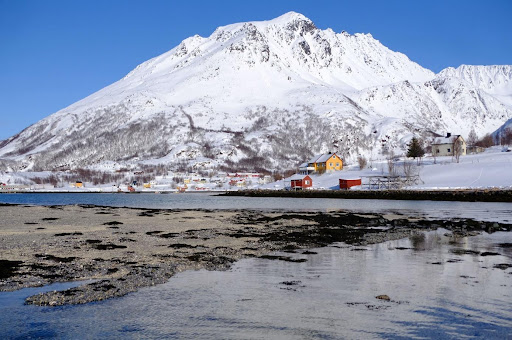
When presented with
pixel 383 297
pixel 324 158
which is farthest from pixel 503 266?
pixel 324 158

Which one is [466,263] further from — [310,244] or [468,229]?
[468,229]

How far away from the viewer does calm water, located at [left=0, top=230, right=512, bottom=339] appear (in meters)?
13.4

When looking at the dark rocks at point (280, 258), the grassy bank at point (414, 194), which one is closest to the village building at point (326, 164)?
the grassy bank at point (414, 194)

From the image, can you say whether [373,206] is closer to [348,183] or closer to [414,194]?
[414,194]

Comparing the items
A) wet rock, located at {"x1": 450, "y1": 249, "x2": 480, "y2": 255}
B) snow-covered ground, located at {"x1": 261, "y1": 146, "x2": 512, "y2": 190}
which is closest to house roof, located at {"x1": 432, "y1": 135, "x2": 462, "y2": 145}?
snow-covered ground, located at {"x1": 261, "y1": 146, "x2": 512, "y2": 190}

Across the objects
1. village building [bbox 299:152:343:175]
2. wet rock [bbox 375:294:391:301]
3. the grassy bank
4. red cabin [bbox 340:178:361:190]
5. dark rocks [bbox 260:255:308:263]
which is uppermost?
village building [bbox 299:152:343:175]

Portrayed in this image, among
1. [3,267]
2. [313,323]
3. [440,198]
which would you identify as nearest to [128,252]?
[3,267]

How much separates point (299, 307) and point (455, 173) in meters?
122

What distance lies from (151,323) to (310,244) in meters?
18.0

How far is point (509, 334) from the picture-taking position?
13.2 meters

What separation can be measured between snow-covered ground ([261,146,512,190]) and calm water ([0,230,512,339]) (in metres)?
94.0

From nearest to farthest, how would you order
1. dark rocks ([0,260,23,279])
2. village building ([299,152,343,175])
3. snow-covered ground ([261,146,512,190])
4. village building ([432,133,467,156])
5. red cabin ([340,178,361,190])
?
dark rocks ([0,260,23,279]) → snow-covered ground ([261,146,512,190]) → red cabin ([340,178,361,190]) → village building ([432,133,467,156]) → village building ([299,152,343,175])

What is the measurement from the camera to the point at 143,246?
29156 millimetres

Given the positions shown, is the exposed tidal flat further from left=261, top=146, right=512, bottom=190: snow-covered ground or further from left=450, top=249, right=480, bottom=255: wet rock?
left=261, top=146, right=512, bottom=190: snow-covered ground
